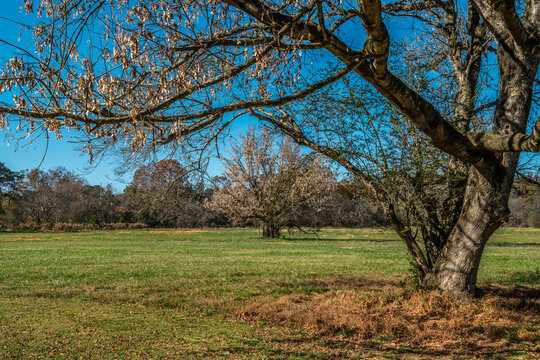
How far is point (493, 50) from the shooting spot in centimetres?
902

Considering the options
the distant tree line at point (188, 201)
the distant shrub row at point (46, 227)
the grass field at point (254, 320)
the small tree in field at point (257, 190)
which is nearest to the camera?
the grass field at point (254, 320)

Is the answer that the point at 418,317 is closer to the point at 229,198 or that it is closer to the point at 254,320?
the point at 254,320

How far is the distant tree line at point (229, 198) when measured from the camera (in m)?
8.93

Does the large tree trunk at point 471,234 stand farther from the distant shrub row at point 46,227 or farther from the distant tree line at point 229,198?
the distant shrub row at point 46,227

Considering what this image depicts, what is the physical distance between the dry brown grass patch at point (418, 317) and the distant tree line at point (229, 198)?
1683 millimetres

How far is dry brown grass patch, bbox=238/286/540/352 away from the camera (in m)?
6.25

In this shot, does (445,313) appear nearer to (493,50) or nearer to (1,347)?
(493,50)

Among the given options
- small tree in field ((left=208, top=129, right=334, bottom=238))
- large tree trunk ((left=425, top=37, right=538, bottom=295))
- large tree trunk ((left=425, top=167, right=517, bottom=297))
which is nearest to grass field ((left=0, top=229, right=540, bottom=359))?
large tree trunk ((left=425, top=167, right=517, bottom=297))

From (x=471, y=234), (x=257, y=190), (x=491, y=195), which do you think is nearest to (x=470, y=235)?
(x=471, y=234)

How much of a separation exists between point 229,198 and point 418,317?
28.8 meters

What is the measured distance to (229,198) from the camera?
116 feet

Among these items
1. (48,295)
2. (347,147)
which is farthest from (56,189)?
(347,147)

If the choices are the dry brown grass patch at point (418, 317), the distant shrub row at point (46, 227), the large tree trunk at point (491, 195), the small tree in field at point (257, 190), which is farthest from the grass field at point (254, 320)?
the distant shrub row at point (46, 227)

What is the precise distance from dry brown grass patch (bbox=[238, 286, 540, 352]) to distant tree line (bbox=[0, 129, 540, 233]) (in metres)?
1.68
